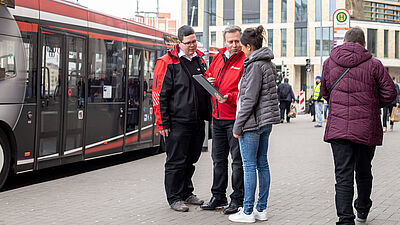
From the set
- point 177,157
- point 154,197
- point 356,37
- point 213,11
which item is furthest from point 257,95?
point 213,11

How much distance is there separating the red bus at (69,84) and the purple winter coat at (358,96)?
15.1ft

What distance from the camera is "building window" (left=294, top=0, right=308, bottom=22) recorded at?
67194 mm

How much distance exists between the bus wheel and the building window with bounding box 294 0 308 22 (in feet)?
202

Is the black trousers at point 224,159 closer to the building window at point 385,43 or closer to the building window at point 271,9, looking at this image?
the building window at point 271,9

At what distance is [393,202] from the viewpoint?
720 cm

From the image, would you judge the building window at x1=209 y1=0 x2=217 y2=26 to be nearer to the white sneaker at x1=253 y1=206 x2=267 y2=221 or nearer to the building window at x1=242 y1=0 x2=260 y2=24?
the building window at x1=242 y1=0 x2=260 y2=24

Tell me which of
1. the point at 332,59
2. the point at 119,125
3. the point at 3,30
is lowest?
the point at 119,125

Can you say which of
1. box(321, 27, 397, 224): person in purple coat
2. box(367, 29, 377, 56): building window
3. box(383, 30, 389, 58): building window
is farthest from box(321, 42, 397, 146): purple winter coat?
box(383, 30, 389, 58): building window

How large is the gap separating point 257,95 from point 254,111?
22 cm

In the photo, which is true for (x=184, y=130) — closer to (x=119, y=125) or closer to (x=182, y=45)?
(x=182, y=45)

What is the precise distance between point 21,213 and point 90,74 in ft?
13.6

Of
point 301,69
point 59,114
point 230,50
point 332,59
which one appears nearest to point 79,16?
point 59,114

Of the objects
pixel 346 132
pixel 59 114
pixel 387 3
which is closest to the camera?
pixel 346 132

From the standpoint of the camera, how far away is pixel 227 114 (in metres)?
6.61
